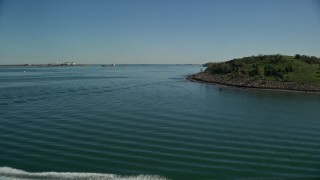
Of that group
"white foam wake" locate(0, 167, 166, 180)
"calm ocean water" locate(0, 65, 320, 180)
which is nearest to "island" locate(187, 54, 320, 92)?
"calm ocean water" locate(0, 65, 320, 180)

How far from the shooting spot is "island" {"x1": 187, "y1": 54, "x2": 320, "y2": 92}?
6400 centimetres

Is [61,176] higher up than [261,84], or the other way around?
[261,84]

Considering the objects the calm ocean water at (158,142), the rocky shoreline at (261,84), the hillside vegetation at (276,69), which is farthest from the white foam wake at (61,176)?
the hillside vegetation at (276,69)

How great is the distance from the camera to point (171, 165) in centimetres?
1795

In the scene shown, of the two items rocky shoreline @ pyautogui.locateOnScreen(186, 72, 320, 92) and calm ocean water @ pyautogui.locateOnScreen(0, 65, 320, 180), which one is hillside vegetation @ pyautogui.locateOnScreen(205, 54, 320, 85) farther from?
calm ocean water @ pyautogui.locateOnScreen(0, 65, 320, 180)

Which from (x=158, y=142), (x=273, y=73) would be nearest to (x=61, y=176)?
(x=158, y=142)

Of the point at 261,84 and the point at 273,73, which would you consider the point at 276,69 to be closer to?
the point at 273,73

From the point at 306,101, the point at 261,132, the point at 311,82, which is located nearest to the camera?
the point at 261,132

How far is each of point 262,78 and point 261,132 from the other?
1879 inches

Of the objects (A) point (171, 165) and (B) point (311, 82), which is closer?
(A) point (171, 165)

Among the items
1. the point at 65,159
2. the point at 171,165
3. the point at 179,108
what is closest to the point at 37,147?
the point at 65,159

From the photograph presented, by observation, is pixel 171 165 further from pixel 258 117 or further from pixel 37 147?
pixel 258 117

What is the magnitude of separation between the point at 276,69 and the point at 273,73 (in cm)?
115

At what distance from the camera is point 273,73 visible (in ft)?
241
